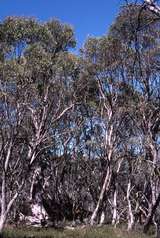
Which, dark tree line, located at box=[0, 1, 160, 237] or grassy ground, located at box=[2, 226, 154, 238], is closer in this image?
grassy ground, located at box=[2, 226, 154, 238]

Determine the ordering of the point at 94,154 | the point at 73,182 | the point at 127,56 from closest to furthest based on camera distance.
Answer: the point at 127,56 < the point at 94,154 < the point at 73,182


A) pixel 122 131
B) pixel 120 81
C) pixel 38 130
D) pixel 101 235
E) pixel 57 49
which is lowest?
pixel 101 235

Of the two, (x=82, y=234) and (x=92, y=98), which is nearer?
(x=82, y=234)

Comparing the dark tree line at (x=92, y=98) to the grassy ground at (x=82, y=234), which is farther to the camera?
the dark tree line at (x=92, y=98)

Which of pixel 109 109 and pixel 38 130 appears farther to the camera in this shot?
pixel 109 109

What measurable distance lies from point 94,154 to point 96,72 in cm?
742

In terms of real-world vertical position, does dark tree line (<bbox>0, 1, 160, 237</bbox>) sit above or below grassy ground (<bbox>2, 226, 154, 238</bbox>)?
above

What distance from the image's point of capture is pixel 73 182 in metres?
39.7

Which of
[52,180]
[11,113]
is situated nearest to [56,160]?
[52,180]

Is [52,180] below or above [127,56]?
below

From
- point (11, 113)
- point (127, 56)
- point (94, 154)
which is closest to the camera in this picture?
point (11, 113)

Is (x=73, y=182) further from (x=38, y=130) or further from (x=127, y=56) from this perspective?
(x=38, y=130)

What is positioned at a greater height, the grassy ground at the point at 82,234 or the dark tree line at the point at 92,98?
the dark tree line at the point at 92,98

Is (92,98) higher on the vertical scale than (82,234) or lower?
higher
